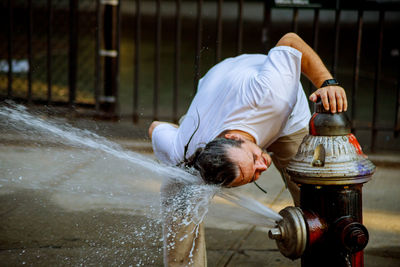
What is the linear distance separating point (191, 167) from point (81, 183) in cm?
219

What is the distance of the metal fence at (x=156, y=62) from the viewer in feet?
17.5

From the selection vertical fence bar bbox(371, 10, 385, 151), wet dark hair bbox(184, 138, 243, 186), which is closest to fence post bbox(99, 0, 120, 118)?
vertical fence bar bbox(371, 10, 385, 151)

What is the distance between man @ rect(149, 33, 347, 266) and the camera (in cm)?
233

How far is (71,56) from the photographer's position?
237 inches

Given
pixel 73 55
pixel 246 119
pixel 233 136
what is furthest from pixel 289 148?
pixel 73 55

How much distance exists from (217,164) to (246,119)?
0.44 metres

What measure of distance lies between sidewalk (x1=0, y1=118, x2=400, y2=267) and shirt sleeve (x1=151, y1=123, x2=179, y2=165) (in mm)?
582

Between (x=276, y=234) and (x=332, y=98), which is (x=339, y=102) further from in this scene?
(x=276, y=234)

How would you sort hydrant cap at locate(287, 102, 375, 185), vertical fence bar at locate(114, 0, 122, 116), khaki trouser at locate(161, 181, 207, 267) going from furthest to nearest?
vertical fence bar at locate(114, 0, 122, 116) < khaki trouser at locate(161, 181, 207, 267) < hydrant cap at locate(287, 102, 375, 185)

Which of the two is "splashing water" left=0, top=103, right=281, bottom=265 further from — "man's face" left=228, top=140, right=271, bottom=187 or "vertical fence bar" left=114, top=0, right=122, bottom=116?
"vertical fence bar" left=114, top=0, right=122, bottom=116

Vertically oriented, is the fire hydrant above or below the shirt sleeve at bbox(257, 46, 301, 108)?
below

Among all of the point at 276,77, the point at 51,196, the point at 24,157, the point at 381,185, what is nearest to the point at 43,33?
the point at 24,157

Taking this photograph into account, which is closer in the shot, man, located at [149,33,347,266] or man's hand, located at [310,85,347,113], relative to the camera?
man's hand, located at [310,85,347,113]

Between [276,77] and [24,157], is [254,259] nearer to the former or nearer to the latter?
[276,77]
